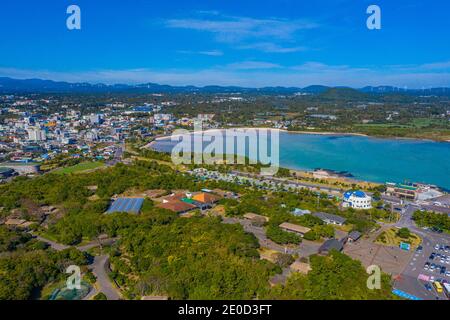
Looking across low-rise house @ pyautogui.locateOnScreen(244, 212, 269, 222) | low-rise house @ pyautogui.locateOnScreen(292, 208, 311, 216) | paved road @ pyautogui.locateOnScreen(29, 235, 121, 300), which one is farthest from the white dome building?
paved road @ pyautogui.locateOnScreen(29, 235, 121, 300)

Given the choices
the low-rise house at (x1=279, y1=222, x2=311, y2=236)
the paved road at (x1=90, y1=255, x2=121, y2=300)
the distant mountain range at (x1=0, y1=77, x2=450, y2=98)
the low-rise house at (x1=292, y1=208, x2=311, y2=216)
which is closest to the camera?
the paved road at (x1=90, y1=255, x2=121, y2=300)

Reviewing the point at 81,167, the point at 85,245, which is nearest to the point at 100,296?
the point at 85,245

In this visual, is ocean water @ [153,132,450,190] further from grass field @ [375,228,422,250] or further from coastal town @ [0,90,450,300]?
grass field @ [375,228,422,250]

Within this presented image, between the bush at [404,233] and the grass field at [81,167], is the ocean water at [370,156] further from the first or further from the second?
the bush at [404,233]

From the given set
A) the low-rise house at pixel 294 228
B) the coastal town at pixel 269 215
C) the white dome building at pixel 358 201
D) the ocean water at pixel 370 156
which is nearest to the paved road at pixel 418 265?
the coastal town at pixel 269 215

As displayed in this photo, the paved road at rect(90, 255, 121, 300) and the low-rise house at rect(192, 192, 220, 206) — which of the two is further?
the low-rise house at rect(192, 192, 220, 206)
